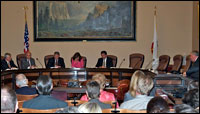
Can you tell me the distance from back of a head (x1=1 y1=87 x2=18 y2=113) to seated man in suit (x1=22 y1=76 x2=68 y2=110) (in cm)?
80

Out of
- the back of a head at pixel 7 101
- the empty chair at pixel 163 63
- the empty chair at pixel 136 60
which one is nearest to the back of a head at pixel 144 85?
the back of a head at pixel 7 101

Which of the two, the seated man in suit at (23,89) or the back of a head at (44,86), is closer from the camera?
the back of a head at (44,86)

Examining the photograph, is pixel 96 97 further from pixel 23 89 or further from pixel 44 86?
pixel 23 89

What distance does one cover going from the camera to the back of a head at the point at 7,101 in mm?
2652

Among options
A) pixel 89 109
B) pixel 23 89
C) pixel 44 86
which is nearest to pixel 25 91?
pixel 23 89

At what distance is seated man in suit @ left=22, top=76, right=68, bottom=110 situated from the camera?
350 cm

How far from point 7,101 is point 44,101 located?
887mm

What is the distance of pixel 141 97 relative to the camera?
3.58 m

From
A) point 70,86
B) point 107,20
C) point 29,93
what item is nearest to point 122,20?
point 107,20

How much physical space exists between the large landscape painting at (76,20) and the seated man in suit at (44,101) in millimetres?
7670

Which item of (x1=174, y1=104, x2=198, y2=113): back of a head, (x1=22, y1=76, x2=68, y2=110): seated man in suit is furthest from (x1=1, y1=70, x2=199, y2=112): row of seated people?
(x1=174, y1=104, x2=198, y2=113): back of a head

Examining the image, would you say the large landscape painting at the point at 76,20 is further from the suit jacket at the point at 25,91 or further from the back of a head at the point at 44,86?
the back of a head at the point at 44,86

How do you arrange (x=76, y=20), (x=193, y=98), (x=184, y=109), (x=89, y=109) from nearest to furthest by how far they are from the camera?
(x=184, y=109)
(x=89, y=109)
(x=193, y=98)
(x=76, y=20)

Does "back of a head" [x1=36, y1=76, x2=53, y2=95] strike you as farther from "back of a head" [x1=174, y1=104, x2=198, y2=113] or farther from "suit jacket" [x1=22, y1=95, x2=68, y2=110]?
"back of a head" [x1=174, y1=104, x2=198, y2=113]
